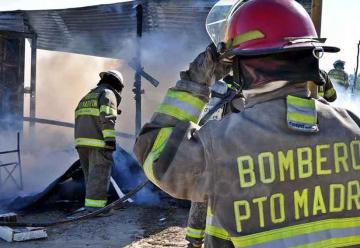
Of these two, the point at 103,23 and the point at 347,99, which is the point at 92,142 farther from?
the point at 347,99

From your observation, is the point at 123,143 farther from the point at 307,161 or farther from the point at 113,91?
the point at 307,161

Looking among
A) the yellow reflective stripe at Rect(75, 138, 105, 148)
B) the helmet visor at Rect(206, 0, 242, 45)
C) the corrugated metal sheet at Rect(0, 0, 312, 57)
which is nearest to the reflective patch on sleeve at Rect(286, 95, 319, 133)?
the helmet visor at Rect(206, 0, 242, 45)

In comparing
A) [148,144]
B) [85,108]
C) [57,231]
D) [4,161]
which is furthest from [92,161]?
[148,144]

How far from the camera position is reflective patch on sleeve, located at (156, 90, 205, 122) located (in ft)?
5.21

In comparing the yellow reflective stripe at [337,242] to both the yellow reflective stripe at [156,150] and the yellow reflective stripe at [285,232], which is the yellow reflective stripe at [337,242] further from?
the yellow reflective stripe at [156,150]

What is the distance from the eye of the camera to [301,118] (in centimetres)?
140

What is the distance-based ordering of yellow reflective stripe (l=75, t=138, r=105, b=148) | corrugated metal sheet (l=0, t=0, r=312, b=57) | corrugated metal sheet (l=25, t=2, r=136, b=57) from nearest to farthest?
1. yellow reflective stripe (l=75, t=138, r=105, b=148)
2. corrugated metal sheet (l=0, t=0, r=312, b=57)
3. corrugated metal sheet (l=25, t=2, r=136, b=57)

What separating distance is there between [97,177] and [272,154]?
5116 millimetres

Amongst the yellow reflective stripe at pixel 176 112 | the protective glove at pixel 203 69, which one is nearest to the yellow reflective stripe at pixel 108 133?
the protective glove at pixel 203 69

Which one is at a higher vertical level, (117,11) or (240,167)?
(117,11)

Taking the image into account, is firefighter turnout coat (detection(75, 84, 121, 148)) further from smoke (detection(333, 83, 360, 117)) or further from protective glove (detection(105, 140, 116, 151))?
smoke (detection(333, 83, 360, 117))

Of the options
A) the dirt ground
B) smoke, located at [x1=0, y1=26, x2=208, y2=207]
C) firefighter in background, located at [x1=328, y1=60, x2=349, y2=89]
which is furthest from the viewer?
firefighter in background, located at [x1=328, y1=60, x2=349, y2=89]

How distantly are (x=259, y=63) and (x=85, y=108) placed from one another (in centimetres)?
515

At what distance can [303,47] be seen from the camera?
4.74 ft
